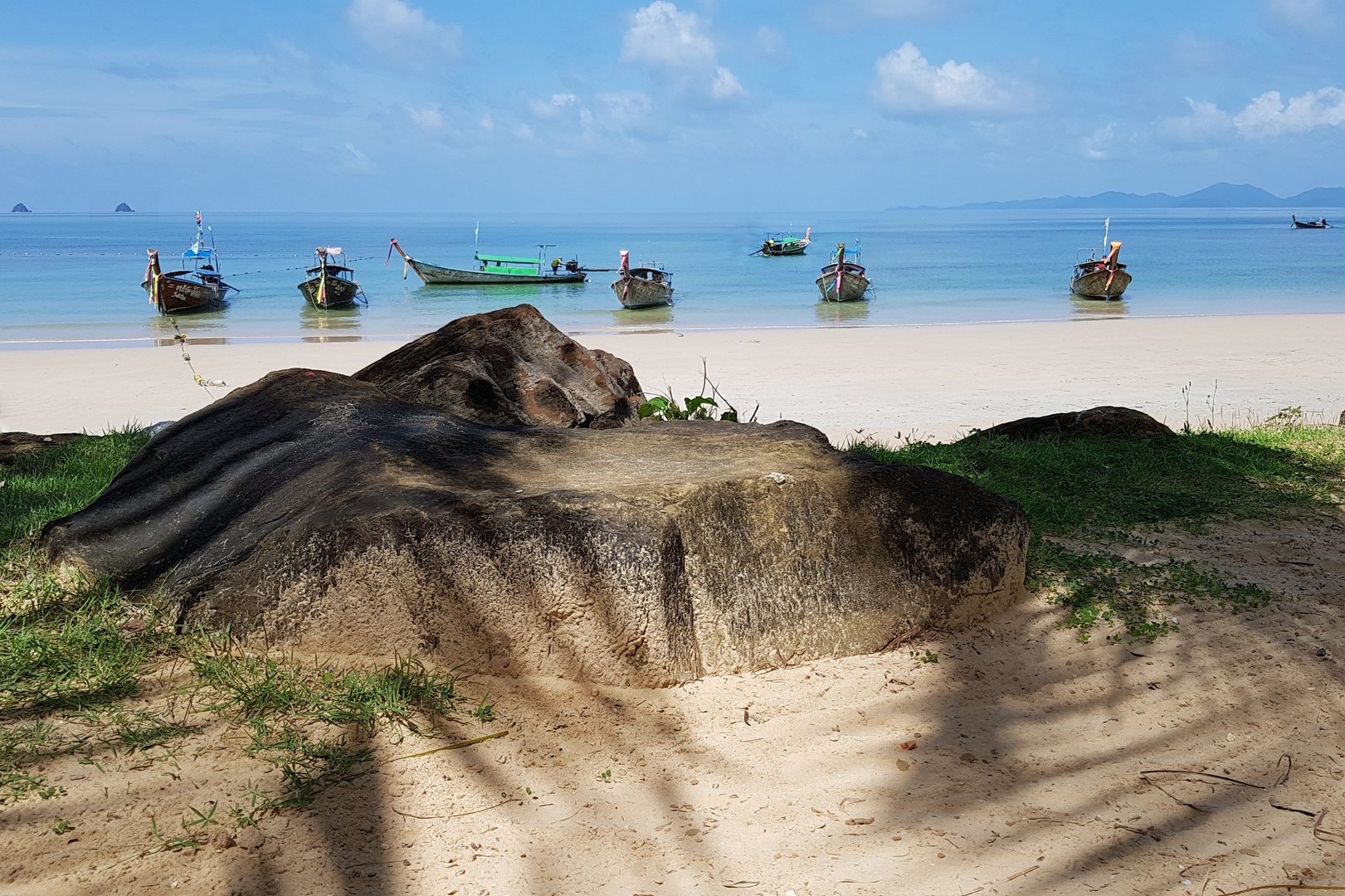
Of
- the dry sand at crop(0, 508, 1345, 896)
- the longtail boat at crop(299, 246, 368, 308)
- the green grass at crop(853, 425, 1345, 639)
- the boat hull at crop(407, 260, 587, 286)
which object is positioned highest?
the boat hull at crop(407, 260, 587, 286)

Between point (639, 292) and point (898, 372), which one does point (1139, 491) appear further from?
point (639, 292)

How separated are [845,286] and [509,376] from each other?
1122 inches

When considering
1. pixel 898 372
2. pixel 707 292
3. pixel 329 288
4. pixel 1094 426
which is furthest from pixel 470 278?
pixel 1094 426

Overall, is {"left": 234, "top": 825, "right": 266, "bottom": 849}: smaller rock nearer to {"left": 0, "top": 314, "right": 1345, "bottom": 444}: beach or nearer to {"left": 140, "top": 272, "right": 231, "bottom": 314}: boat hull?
{"left": 0, "top": 314, "right": 1345, "bottom": 444}: beach

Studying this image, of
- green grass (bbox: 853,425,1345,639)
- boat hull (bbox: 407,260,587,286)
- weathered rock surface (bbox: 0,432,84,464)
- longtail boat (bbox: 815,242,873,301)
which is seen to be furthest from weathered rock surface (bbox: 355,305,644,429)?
boat hull (bbox: 407,260,587,286)

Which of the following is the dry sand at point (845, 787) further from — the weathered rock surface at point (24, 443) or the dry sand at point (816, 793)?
the weathered rock surface at point (24, 443)

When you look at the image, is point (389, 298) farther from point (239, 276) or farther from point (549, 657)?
point (549, 657)

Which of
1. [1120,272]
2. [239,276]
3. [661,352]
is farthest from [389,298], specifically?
[1120,272]

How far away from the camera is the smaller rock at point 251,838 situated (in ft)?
7.38

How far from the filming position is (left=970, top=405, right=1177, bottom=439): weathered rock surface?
673cm

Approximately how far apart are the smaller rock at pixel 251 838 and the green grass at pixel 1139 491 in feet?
8.82

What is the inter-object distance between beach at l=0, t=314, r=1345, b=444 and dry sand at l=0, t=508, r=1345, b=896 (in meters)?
5.33

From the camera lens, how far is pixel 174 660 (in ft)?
9.78

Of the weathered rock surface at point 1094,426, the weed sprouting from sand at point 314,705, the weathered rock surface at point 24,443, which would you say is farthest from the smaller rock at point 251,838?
the weathered rock surface at point 1094,426
